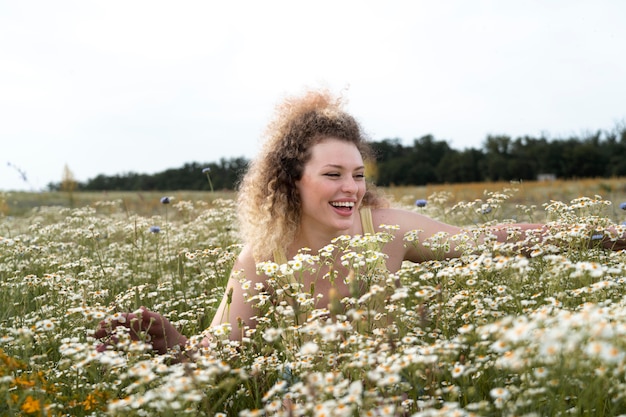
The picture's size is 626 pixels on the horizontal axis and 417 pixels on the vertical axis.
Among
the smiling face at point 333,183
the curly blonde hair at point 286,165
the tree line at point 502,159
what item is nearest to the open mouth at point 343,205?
the smiling face at point 333,183

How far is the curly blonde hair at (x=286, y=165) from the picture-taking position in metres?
3.97

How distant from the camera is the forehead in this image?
381 centimetres

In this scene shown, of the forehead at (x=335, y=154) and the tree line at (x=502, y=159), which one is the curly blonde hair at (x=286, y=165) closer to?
the forehead at (x=335, y=154)

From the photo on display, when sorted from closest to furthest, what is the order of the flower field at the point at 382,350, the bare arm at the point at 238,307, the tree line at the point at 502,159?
the flower field at the point at 382,350 < the bare arm at the point at 238,307 < the tree line at the point at 502,159

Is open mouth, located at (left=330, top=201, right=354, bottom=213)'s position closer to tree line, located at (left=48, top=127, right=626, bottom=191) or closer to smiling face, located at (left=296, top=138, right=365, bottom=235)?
smiling face, located at (left=296, top=138, right=365, bottom=235)

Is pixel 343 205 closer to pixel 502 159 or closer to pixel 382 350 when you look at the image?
pixel 382 350

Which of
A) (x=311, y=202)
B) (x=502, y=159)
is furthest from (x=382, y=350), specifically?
(x=502, y=159)

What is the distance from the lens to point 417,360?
1.97 m

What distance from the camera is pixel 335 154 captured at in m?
3.83

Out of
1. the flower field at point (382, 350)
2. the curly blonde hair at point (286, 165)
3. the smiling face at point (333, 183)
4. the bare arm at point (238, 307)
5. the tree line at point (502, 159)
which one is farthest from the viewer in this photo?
the tree line at point (502, 159)

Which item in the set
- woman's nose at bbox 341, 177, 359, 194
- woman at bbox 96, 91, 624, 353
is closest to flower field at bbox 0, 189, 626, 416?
woman at bbox 96, 91, 624, 353

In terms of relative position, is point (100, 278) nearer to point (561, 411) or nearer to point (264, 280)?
point (264, 280)

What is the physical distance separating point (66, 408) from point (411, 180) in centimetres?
5188

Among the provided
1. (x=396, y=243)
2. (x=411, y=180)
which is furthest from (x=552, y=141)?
(x=396, y=243)
